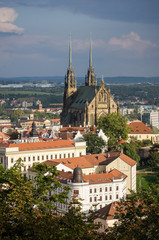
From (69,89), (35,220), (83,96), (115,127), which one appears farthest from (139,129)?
(35,220)

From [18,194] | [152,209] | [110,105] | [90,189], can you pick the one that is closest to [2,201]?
[18,194]

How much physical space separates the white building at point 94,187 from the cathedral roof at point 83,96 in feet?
239

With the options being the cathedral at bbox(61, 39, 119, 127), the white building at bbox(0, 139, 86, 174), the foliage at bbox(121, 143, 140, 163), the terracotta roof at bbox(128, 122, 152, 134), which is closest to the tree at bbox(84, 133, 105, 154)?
the white building at bbox(0, 139, 86, 174)

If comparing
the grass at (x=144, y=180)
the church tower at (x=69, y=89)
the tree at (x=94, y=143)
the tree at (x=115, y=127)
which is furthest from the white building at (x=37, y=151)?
the church tower at (x=69, y=89)

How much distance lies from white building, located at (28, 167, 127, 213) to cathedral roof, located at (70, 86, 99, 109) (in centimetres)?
7293

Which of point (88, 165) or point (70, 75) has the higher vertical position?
point (70, 75)

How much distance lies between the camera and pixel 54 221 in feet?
114

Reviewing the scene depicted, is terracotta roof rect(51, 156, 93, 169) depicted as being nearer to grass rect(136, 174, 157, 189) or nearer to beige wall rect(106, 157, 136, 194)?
beige wall rect(106, 157, 136, 194)

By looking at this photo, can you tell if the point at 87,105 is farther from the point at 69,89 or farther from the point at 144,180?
the point at 144,180

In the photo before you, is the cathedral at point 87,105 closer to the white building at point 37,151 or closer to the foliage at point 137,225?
the white building at point 37,151

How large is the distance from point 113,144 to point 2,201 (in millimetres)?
82245

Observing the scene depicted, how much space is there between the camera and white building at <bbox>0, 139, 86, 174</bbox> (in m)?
101

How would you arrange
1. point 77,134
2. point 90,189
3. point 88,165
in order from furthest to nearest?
point 77,134
point 88,165
point 90,189

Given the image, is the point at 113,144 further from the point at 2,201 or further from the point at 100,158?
the point at 2,201
